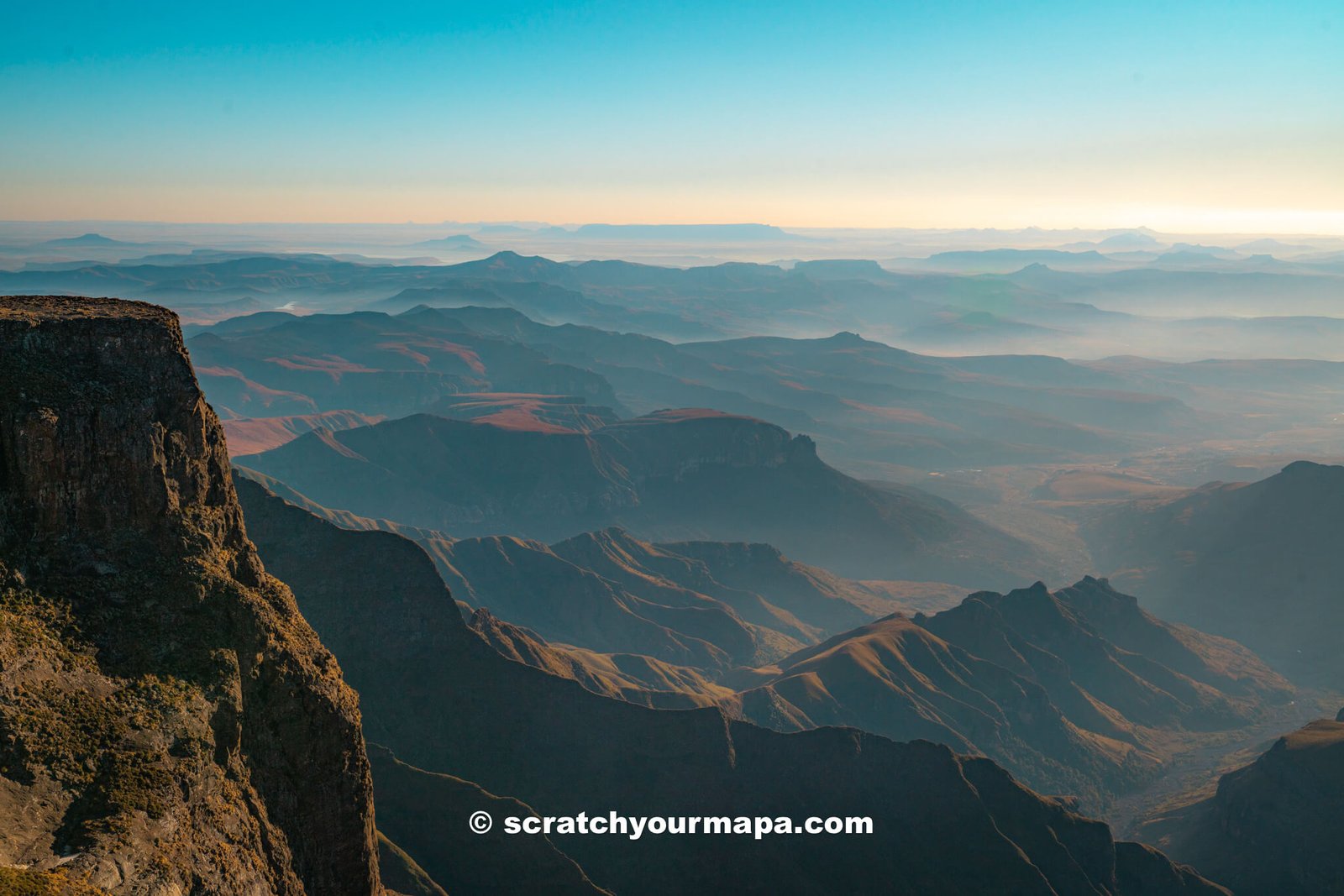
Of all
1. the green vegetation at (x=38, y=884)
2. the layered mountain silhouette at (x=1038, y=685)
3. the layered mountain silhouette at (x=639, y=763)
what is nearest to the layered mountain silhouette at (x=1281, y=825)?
the layered mountain silhouette at (x=1038, y=685)

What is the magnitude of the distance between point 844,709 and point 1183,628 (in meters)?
112

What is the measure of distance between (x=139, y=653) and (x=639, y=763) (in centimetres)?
5562

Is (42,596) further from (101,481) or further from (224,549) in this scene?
(224,549)

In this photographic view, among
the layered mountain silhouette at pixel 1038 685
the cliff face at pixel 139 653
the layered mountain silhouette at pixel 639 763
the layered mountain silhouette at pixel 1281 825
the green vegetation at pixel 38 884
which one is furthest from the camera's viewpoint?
the layered mountain silhouette at pixel 1038 685

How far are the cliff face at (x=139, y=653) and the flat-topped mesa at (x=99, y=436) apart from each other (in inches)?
2.2

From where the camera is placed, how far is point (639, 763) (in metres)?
78.9

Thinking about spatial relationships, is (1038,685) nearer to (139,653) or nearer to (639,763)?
(639,763)

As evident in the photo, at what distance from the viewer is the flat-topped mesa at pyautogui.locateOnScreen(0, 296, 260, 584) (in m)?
28.6

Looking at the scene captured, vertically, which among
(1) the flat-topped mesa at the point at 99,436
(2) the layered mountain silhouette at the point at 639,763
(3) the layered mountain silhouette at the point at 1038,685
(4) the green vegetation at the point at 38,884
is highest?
(1) the flat-topped mesa at the point at 99,436

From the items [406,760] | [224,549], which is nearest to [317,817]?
[224,549]

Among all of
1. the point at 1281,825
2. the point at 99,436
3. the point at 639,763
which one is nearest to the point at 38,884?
the point at 99,436

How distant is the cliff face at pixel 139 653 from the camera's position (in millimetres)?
26016

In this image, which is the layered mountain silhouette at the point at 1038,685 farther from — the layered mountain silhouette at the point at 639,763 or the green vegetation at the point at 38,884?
the green vegetation at the point at 38,884

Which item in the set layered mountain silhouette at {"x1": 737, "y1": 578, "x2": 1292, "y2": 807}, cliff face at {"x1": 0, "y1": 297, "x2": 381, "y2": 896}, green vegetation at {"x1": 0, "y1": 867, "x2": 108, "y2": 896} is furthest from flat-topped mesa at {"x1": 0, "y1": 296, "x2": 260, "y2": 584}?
layered mountain silhouette at {"x1": 737, "y1": 578, "x2": 1292, "y2": 807}
